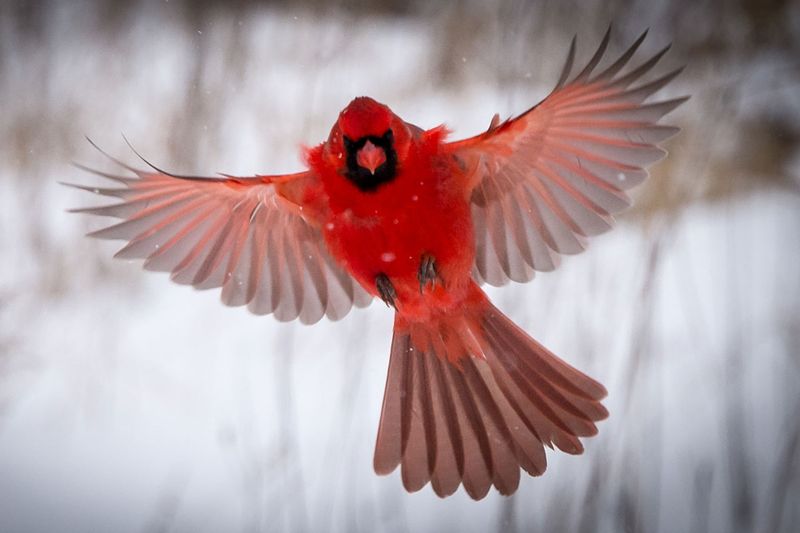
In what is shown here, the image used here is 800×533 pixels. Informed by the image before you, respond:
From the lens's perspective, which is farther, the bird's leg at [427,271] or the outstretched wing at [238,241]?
the outstretched wing at [238,241]

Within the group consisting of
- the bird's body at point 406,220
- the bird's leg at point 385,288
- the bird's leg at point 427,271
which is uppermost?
the bird's body at point 406,220

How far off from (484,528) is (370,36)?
5.29ft

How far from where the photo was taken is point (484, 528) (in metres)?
2.08

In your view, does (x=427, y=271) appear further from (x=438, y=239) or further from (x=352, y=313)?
(x=352, y=313)

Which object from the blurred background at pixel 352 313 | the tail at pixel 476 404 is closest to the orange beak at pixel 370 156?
the tail at pixel 476 404

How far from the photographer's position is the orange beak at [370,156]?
134 cm

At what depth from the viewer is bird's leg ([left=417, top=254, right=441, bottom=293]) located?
4.99 feet

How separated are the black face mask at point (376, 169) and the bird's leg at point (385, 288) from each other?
201 millimetres

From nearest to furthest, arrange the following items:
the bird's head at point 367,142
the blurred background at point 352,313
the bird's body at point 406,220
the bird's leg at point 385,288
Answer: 1. the bird's head at point 367,142
2. the bird's body at point 406,220
3. the bird's leg at point 385,288
4. the blurred background at point 352,313

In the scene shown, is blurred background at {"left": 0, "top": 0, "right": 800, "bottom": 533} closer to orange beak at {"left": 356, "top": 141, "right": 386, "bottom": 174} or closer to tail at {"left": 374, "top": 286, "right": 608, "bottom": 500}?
tail at {"left": 374, "top": 286, "right": 608, "bottom": 500}

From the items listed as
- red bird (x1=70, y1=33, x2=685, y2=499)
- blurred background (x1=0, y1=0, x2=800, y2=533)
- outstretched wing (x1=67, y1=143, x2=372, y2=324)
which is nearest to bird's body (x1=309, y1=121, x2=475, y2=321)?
red bird (x1=70, y1=33, x2=685, y2=499)

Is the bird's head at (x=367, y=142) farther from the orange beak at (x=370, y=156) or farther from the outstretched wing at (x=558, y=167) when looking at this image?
the outstretched wing at (x=558, y=167)

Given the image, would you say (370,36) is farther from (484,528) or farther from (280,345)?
(484,528)

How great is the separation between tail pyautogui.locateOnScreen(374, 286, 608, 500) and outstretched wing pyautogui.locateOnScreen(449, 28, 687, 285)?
0.48 ft
